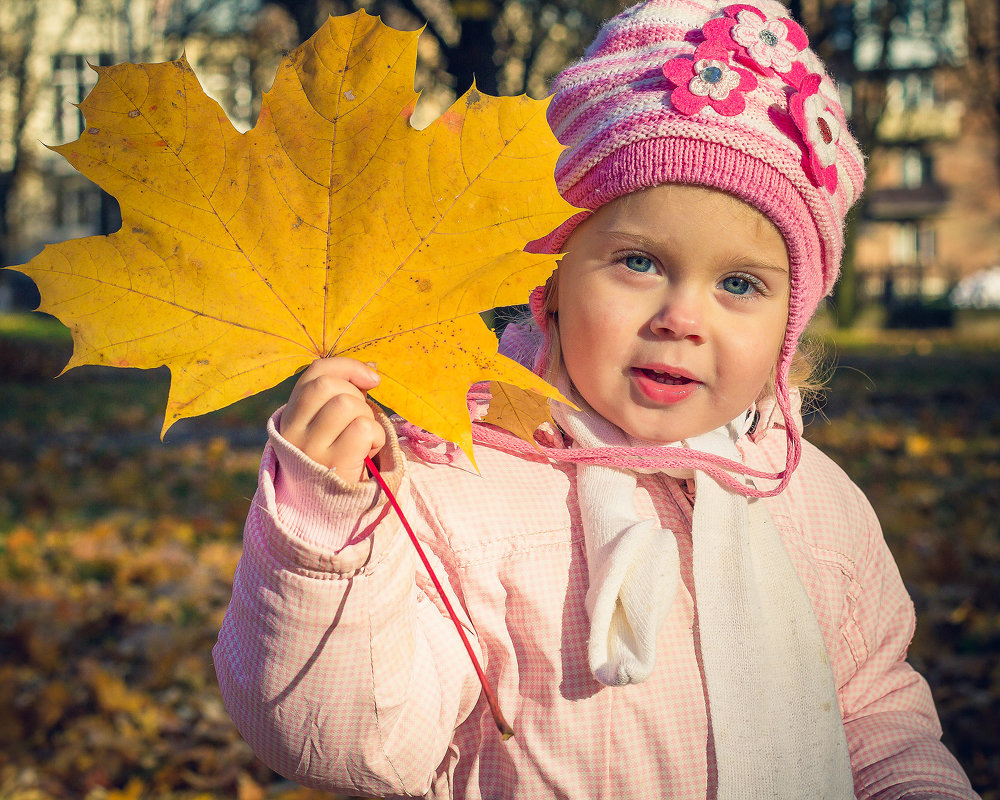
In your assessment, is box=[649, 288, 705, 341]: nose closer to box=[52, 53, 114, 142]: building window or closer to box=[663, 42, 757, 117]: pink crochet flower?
box=[663, 42, 757, 117]: pink crochet flower

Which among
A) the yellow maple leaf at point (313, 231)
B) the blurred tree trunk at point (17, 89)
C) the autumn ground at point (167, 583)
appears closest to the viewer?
the yellow maple leaf at point (313, 231)

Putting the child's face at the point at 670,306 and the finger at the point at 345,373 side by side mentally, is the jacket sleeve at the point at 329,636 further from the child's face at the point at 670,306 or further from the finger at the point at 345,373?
the child's face at the point at 670,306

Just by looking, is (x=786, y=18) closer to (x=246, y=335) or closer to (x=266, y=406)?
(x=246, y=335)

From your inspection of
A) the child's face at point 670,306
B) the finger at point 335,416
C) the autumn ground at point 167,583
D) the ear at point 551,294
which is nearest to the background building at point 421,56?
the autumn ground at point 167,583

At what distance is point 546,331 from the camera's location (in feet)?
5.45

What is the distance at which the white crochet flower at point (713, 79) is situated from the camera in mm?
1450

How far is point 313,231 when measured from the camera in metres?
1.17

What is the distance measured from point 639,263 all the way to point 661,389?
0.69 feet

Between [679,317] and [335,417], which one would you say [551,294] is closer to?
[679,317]

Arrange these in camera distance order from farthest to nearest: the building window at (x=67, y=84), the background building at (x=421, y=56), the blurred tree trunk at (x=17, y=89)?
the blurred tree trunk at (x=17, y=89)
the building window at (x=67, y=84)
the background building at (x=421, y=56)

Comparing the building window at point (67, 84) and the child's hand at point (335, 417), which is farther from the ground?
the building window at point (67, 84)

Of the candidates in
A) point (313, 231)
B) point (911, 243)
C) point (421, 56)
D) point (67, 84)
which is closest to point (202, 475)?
point (313, 231)

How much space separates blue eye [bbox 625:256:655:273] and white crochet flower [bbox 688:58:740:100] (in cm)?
27

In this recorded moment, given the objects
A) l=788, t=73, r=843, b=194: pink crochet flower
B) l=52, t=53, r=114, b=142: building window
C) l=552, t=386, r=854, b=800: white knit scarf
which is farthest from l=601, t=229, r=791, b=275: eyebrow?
l=52, t=53, r=114, b=142: building window
